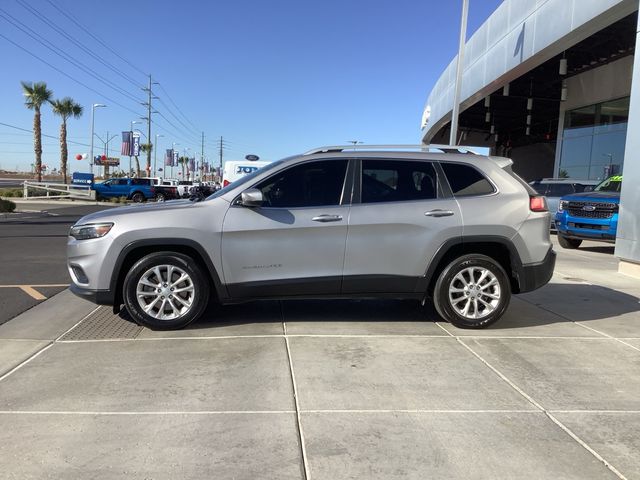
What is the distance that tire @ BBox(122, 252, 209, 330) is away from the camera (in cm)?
522

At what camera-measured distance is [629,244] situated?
9375 mm

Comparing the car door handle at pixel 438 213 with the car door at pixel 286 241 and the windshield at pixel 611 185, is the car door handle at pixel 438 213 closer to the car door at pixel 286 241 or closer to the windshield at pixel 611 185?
the car door at pixel 286 241

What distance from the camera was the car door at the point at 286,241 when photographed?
523 cm

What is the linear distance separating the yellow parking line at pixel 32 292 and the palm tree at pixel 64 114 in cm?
4892

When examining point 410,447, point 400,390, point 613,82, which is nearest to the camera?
point 410,447

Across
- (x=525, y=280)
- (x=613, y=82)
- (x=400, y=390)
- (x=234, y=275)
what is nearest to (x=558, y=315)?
(x=525, y=280)

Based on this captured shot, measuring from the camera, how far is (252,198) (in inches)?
200

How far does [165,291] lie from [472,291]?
311 centimetres

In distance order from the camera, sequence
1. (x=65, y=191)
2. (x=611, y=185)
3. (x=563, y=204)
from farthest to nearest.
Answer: (x=65, y=191) < (x=611, y=185) < (x=563, y=204)

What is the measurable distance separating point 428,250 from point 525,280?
1107 mm

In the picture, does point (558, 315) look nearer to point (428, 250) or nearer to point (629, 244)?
point (428, 250)

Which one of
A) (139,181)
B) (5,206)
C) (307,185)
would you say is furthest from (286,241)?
(139,181)

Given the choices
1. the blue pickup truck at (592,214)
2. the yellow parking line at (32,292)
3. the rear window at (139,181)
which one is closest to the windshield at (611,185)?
the blue pickup truck at (592,214)

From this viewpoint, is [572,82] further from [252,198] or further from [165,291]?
[165,291]
